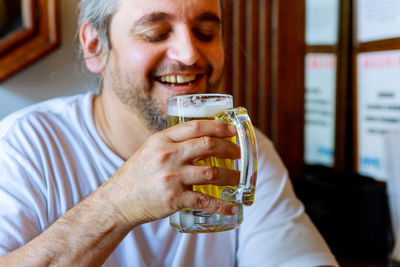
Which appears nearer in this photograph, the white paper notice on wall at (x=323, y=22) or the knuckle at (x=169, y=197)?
the knuckle at (x=169, y=197)

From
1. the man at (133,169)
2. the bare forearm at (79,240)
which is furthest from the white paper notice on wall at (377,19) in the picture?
the bare forearm at (79,240)

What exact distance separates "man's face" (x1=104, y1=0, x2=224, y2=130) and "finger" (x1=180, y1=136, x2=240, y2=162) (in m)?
0.37

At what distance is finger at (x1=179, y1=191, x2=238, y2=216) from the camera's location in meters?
0.83

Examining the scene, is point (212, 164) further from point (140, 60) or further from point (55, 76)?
point (55, 76)

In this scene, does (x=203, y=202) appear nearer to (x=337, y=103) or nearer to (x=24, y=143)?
(x=24, y=143)

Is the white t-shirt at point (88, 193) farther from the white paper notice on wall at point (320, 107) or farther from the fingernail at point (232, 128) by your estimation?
the white paper notice on wall at point (320, 107)

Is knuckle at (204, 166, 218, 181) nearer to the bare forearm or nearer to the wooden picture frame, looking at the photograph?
the bare forearm

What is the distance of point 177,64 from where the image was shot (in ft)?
3.81

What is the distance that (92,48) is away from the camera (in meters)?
1.42

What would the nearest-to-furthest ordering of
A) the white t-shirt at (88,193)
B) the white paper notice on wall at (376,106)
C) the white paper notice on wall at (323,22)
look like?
the white t-shirt at (88,193), the white paper notice on wall at (376,106), the white paper notice on wall at (323,22)

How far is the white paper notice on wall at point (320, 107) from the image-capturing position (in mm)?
2889

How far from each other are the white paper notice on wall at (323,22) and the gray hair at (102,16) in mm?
1892

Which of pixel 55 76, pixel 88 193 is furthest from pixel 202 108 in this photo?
pixel 55 76

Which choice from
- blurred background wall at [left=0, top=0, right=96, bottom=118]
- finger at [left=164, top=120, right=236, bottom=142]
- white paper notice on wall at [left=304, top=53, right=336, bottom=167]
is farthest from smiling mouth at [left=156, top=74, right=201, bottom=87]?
white paper notice on wall at [left=304, top=53, right=336, bottom=167]
